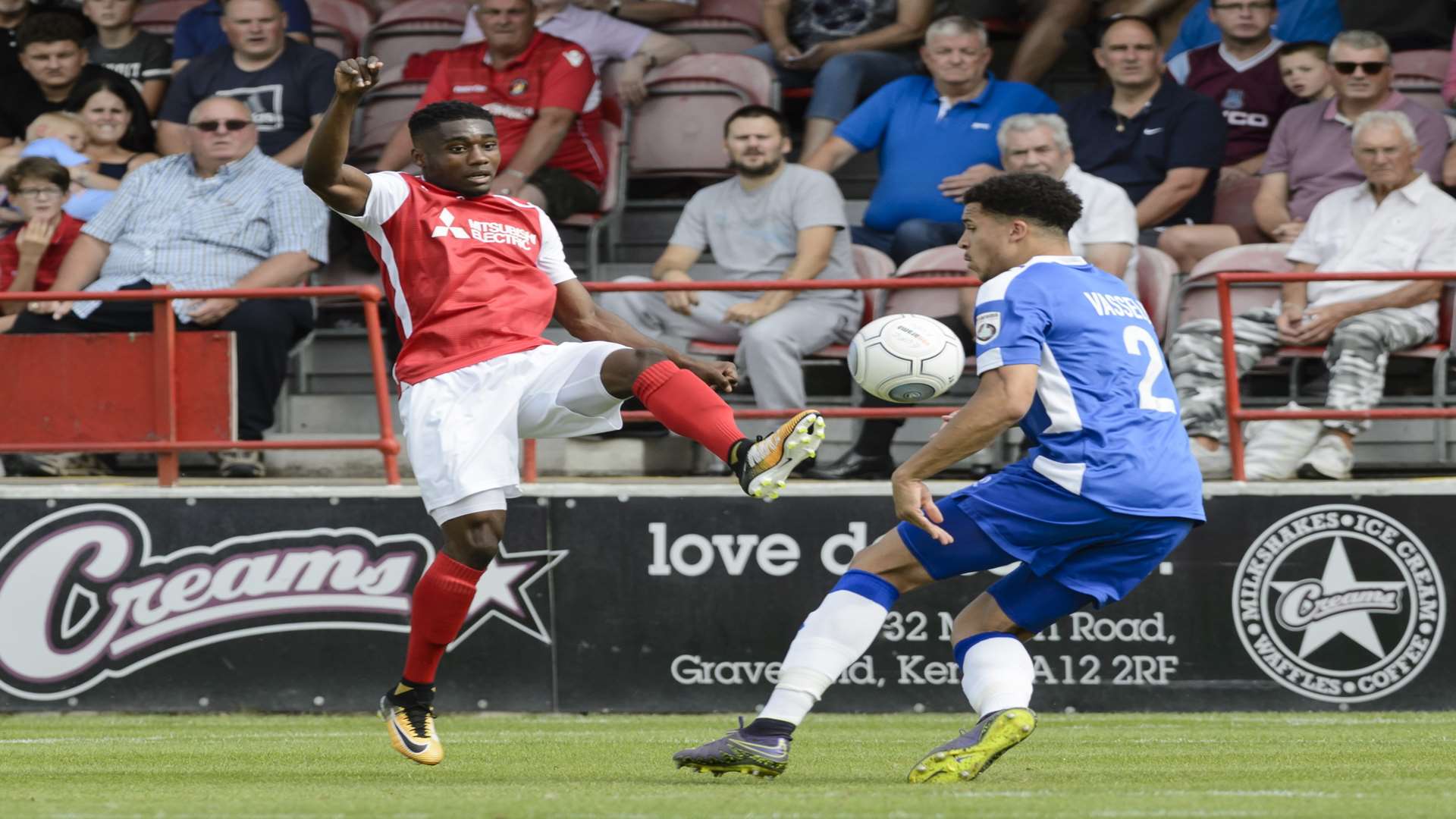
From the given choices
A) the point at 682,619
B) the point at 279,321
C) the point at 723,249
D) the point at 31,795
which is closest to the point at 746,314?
the point at 723,249

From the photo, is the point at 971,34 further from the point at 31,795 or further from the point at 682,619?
the point at 31,795

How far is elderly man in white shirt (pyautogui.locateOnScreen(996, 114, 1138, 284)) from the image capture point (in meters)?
9.13

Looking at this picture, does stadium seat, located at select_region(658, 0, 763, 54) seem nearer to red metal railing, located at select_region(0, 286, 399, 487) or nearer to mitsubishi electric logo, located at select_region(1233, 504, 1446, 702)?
red metal railing, located at select_region(0, 286, 399, 487)

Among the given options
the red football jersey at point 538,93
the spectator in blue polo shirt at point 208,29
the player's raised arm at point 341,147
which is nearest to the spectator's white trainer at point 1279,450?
the red football jersey at point 538,93

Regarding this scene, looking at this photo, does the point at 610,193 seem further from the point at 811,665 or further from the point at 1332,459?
the point at 811,665

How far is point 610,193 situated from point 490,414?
5012 millimetres

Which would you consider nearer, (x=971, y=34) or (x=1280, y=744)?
(x=1280, y=744)

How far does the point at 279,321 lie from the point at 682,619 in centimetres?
248

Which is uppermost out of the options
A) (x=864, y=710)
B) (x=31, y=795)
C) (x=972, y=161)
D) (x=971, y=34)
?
(x=971, y=34)

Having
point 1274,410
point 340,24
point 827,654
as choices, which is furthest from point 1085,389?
point 340,24

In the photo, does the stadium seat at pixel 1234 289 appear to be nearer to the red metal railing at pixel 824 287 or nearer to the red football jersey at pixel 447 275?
the red metal railing at pixel 824 287

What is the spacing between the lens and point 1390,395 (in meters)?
8.93

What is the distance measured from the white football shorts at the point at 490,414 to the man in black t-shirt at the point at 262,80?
202 inches

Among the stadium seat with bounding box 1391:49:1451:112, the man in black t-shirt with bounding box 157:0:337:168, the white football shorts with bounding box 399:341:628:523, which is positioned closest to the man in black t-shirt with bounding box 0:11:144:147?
the man in black t-shirt with bounding box 157:0:337:168
